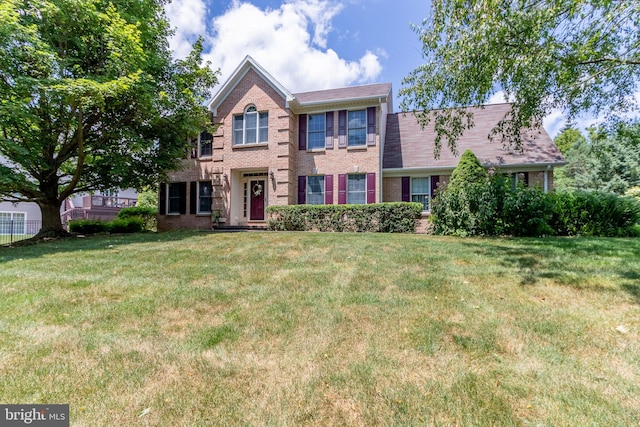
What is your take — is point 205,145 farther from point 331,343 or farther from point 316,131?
point 331,343

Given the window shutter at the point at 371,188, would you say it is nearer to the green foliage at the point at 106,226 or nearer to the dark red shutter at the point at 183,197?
the dark red shutter at the point at 183,197

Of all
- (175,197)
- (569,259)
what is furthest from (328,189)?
(569,259)

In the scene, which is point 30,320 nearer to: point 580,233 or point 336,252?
point 336,252

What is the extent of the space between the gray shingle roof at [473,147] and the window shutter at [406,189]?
653 millimetres

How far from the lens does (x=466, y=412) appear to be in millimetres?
2123

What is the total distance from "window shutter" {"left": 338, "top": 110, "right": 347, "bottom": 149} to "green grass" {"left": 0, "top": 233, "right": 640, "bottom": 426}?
9.62 metres

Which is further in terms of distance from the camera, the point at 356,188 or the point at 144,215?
the point at 144,215

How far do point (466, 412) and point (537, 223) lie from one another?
9.35 metres

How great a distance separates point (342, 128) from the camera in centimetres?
1448

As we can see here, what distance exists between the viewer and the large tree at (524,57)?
5.64 m

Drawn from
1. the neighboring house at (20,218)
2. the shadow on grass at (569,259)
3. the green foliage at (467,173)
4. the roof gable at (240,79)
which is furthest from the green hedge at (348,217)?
the neighboring house at (20,218)

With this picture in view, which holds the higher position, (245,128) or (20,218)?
(245,128)

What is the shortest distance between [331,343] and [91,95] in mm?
10398

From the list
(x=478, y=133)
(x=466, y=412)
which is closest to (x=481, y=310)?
(x=466, y=412)
